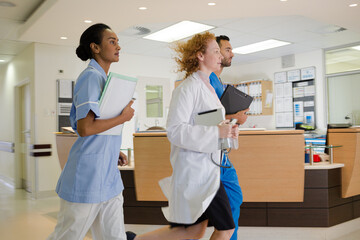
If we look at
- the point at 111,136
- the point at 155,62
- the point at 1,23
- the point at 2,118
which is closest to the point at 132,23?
the point at 1,23

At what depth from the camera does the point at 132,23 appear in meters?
5.38

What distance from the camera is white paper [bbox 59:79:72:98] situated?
675 cm

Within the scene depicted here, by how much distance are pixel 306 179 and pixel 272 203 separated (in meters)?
0.40

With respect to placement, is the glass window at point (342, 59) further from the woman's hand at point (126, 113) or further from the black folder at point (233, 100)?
the woman's hand at point (126, 113)

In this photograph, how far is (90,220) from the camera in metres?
1.70

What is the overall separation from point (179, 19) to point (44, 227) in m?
3.27

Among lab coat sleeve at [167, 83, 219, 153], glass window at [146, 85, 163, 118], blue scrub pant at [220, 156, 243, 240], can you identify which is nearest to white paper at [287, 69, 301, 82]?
glass window at [146, 85, 163, 118]

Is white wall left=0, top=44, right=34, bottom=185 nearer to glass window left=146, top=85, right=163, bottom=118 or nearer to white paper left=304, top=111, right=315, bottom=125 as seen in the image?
glass window left=146, top=85, right=163, bottom=118

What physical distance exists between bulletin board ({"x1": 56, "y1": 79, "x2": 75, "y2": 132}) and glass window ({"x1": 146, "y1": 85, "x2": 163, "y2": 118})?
75.0 inches

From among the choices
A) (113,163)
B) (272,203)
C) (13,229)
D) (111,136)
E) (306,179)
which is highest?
(111,136)

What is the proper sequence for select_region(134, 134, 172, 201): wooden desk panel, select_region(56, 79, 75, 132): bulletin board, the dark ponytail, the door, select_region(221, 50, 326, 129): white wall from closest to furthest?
the dark ponytail, select_region(134, 134, 172, 201): wooden desk panel, select_region(56, 79, 75, 132): bulletin board, the door, select_region(221, 50, 326, 129): white wall

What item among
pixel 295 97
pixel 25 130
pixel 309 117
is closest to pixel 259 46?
pixel 295 97

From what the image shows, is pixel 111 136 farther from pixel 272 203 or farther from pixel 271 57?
pixel 271 57

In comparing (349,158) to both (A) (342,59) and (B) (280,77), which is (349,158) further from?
(B) (280,77)
